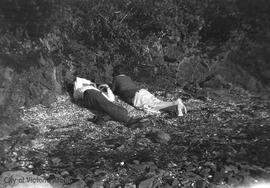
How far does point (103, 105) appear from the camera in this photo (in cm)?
843

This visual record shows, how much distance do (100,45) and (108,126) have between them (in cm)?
238

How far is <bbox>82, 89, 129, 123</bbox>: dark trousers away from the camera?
8180 mm

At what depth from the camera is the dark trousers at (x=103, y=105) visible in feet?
26.8

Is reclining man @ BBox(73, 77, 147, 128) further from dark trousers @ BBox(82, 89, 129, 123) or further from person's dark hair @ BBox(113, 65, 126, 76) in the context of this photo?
person's dark hair @ BBox(113, 65, 126, 76)

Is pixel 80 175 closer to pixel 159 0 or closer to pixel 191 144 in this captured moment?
pixel 191 144

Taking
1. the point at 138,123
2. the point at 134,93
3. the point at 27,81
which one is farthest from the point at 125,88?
the point at 27,81

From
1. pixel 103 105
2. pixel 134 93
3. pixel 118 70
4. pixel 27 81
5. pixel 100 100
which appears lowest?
pixel 103 105

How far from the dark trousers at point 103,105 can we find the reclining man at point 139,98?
56 centimetres

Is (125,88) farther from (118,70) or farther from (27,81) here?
(27,81)

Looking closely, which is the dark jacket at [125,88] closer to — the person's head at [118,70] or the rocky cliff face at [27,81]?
the person's head at [118,70]

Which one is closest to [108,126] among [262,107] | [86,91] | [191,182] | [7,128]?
[86,91]

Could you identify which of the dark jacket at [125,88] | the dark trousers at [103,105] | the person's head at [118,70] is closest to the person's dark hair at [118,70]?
the person's head at [118,70]

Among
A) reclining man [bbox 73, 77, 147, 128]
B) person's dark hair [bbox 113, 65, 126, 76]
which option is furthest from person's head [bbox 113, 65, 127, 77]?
reclining man [bbox 73, 77, 147, 128]

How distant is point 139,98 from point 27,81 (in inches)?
82.6
